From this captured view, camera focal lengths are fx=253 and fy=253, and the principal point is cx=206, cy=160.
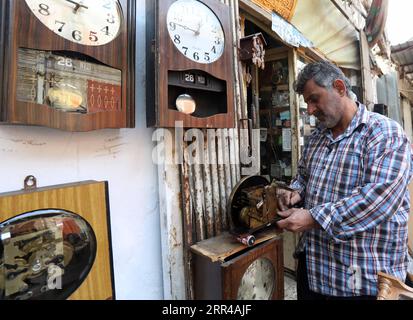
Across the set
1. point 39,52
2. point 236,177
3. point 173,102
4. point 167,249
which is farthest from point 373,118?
point 39,52

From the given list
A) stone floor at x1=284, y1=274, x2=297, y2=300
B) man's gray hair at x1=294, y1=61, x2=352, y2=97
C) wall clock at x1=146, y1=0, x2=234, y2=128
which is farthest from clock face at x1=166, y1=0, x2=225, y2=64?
stone floor at x1=284, y1=274, x2=297, y2=300

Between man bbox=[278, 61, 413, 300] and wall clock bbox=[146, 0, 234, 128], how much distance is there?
405 mm

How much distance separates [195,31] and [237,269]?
985 millimetres

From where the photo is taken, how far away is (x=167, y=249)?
1.10m

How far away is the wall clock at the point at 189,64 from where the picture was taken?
0.91m

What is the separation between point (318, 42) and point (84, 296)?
276 cm

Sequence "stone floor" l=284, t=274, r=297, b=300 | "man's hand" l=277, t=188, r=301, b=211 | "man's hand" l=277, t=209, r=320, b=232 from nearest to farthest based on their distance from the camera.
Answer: "man's hand" l=277, t=209, r=320, b=232 → "man's hand" l=277, t=188, r=301, b=211 → "stone floor" l=284, t=274, r=297, b=300

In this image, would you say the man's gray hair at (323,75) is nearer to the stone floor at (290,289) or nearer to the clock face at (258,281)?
the clock face at (258,281)

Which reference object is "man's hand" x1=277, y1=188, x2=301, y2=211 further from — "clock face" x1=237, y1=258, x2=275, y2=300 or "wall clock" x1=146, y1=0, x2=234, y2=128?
"wall clock" x1=146, y1=0, x2=234, y2=128

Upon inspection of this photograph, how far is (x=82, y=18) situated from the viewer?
2.50 ft

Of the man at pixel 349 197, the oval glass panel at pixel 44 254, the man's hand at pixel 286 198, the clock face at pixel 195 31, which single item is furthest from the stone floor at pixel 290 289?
the clock face at pixel 195 31

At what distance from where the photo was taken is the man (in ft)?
3.20
